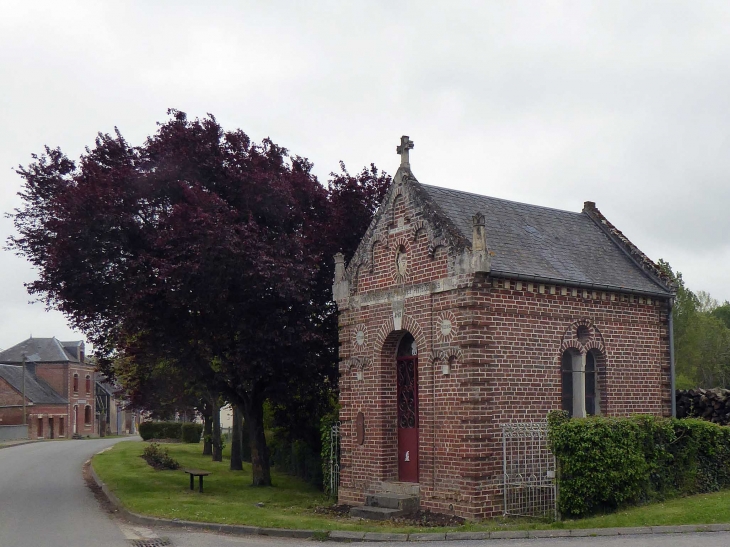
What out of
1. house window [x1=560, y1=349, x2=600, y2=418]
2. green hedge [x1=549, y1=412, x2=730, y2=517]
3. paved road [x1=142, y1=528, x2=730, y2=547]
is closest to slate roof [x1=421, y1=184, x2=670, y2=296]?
house window [x1=560, y1=349, x2=600, y2=418]

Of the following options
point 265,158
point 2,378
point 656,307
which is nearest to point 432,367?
point 656,307

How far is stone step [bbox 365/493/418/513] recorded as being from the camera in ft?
53.3

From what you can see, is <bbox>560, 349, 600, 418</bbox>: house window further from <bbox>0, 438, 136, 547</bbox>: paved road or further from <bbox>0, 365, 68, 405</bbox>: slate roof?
<bbox>0, 365, 68, 405</bbox>: slate roof

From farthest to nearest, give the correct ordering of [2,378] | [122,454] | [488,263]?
[2,378] → [122,454] → [488,263]

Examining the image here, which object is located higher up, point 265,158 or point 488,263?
point 265,158

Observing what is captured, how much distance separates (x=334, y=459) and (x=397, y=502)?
4281mm

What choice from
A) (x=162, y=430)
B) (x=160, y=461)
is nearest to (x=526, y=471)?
(x=160, y=461)

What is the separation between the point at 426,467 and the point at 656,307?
731 cm

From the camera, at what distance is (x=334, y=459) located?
2034cm

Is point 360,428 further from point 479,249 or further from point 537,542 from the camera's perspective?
point 537,542

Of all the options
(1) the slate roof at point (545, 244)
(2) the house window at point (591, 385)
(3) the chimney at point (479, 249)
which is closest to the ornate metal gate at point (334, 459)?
(2) the house window at point (591, 385)

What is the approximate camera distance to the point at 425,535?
13.4 metres

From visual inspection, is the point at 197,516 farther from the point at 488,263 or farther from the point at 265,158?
the point at 265,158

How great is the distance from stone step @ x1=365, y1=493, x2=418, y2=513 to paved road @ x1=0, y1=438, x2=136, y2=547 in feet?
17.6
